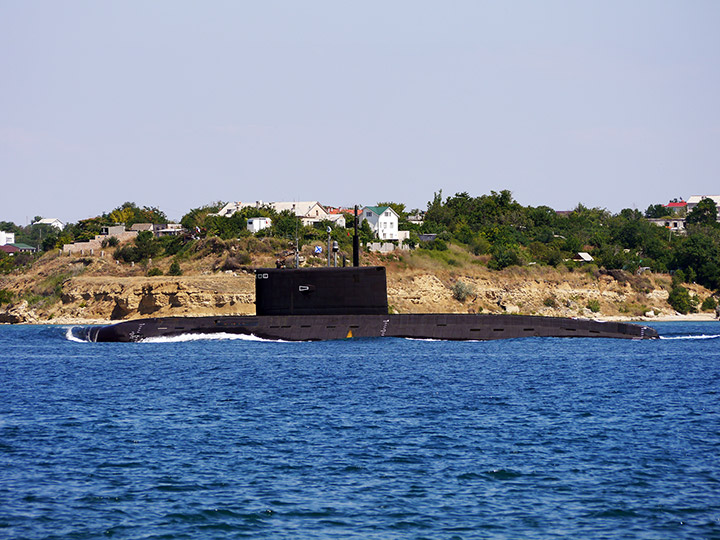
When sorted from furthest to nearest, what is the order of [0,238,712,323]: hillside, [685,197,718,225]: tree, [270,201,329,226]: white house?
[685,197,718,225]: tree < [270,201,329,226]: white house < [0,238,712,323]: hillside

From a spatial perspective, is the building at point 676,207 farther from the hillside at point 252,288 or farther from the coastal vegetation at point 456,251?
the hillside at point 252,288

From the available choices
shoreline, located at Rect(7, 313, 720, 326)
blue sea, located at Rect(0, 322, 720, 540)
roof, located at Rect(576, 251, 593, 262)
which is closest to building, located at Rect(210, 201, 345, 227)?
roof, located at Rect(576, 251, 593, 262)

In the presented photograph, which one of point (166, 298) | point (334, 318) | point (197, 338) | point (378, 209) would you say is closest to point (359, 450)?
point (334, 318)

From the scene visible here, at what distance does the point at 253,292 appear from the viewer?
274ft

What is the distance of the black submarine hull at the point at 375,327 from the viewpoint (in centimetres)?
Answer: 4672

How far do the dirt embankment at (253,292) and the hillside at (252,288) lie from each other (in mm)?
102

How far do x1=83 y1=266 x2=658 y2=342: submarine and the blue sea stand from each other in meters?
5.74

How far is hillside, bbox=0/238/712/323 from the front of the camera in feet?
273

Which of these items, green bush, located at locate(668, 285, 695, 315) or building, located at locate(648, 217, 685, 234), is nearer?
green bush, located at locate(668, 285, 695, 315)

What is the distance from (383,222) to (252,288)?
3517cm

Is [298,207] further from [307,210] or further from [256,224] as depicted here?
[256,224]

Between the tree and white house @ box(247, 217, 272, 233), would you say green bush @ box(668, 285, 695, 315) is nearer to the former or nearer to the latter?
white house @ box(247, 217, 272, 233)

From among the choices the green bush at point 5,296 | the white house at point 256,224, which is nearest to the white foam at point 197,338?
the green bush at point 5,296

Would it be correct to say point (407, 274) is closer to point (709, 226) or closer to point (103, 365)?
point (103, 365)
